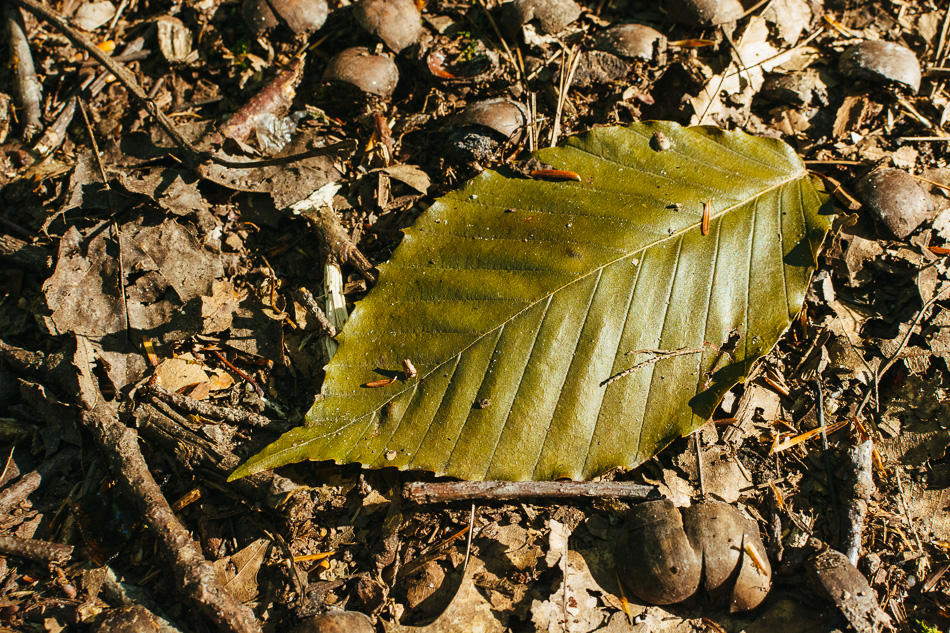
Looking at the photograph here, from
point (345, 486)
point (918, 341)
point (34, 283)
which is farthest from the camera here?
point (34, 283)

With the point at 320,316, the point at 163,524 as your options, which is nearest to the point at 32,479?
the point at 163,524

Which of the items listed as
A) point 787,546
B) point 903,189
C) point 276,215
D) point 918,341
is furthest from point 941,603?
point 276,215

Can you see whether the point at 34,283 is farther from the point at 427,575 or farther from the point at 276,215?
the point at 427,575

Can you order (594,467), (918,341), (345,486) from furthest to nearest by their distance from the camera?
(918,341)
(345,486)
(594,467)

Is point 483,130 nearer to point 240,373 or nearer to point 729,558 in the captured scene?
point 240,373

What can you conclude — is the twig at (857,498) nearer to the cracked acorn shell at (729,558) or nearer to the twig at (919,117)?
the cracked acorn shell at (729,558)

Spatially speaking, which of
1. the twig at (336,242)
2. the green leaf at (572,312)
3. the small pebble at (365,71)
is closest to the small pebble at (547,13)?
the small pebble at (365,71)
